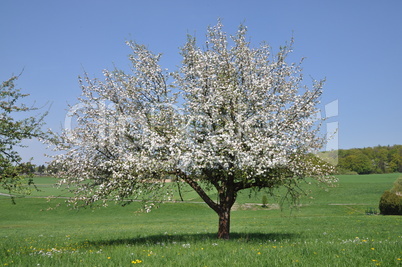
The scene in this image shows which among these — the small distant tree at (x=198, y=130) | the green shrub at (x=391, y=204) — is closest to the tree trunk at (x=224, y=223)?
the small distant tree at (x=198, y=130)

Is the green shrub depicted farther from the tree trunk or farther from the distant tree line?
the distant tree line

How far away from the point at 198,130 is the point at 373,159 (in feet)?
491

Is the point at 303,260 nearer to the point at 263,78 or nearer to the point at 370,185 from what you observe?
the point at 263,78

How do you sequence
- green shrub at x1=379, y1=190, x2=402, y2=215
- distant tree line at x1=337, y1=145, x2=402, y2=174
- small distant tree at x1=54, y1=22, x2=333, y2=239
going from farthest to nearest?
distant tree line at x1=337, y1=145, x2=402, y2=174 → green shrub at x1=379, y1=190, x2=402, y2=215 → small distant tree at x1=54, y1=22, x2=333, y2=239

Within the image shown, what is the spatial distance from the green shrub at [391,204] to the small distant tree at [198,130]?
1384 inches

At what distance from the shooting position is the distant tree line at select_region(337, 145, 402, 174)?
141 metres

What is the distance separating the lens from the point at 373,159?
149m

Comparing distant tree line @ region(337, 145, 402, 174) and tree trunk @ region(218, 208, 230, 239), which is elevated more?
distant tree line @ region(337, 145, 402, 174)

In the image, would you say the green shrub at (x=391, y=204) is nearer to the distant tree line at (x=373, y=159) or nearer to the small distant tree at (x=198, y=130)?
the small distant tree at (x=198, y=130)

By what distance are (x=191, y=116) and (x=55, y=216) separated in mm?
45267

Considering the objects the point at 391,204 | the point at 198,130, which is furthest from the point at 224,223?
the point at 391,204

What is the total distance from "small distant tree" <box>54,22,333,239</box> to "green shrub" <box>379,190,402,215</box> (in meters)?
35.1

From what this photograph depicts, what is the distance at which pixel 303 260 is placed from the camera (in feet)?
33.8

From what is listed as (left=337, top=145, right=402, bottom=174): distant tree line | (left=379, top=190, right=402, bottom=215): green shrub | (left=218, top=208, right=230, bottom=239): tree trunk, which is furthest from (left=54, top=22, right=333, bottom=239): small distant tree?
(left=337, top=145, right=402, bottom=174): distant tree line
